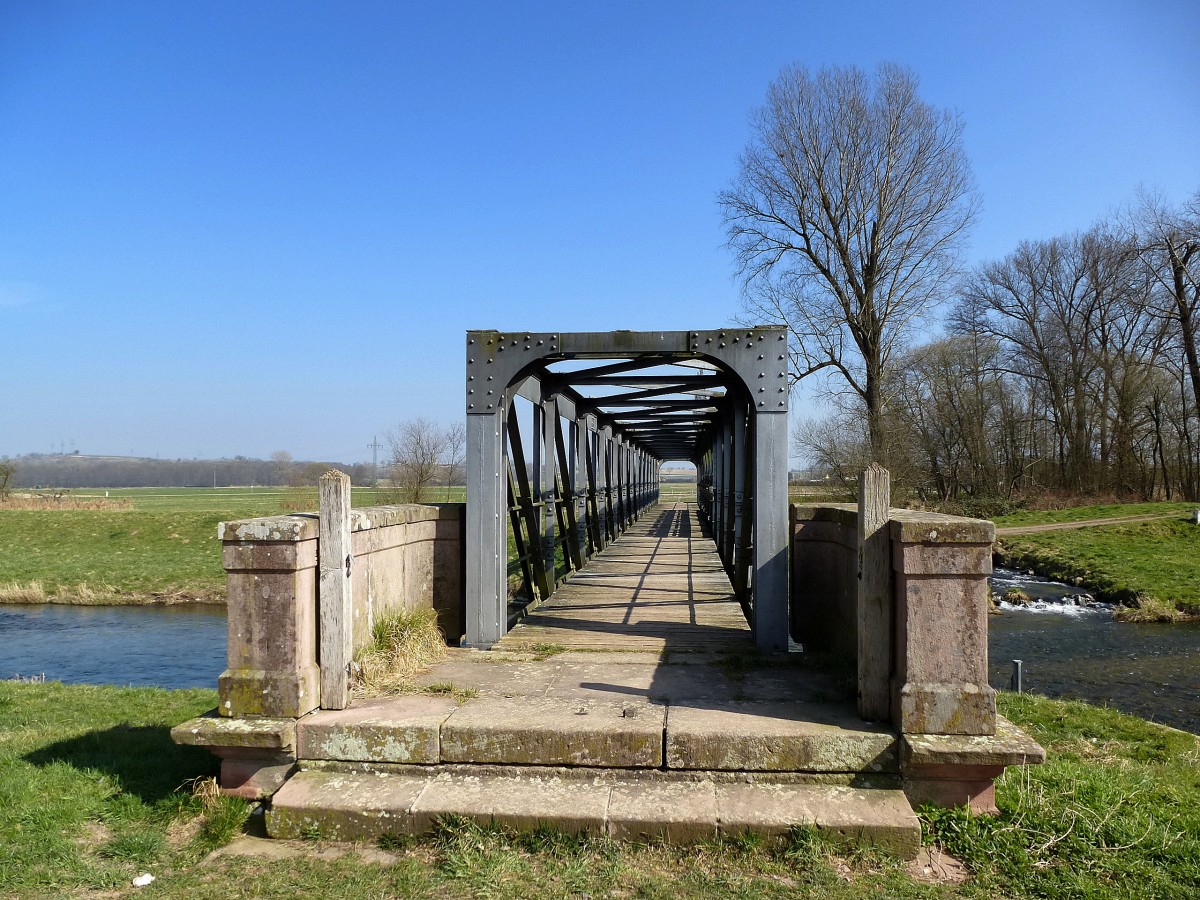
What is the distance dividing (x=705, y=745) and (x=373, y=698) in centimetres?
191

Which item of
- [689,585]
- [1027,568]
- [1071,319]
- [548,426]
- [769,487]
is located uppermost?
[1071,319]

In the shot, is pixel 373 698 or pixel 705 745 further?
pixel 373 698

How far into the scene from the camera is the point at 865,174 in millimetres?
23797

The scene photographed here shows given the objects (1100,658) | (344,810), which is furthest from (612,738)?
(1100,658)

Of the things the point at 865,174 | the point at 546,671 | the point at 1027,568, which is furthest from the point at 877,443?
the point at 546,671

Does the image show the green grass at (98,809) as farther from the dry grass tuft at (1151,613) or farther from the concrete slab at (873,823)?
the dry grass tuft at (1151,613)

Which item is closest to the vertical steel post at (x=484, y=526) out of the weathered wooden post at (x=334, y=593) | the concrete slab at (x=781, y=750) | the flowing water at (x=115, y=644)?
the weathered wooden post at (x=334, y=593)

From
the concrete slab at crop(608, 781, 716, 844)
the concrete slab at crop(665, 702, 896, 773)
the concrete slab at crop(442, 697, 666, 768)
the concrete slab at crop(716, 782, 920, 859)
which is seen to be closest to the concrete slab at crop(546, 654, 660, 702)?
the concrete slab at crop(442, 697, 666, 768)

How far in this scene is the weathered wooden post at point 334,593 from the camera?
14.6 ft

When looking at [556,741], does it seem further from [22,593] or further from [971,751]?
[22,593]

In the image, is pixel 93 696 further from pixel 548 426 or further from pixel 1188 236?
pixel 1188 236

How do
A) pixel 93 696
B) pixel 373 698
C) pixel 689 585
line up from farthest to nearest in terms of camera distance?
pixel 689 585 → pixel 93 696 → pixel 373 698

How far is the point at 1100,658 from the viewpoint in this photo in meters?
13.0

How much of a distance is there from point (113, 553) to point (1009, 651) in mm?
26048
